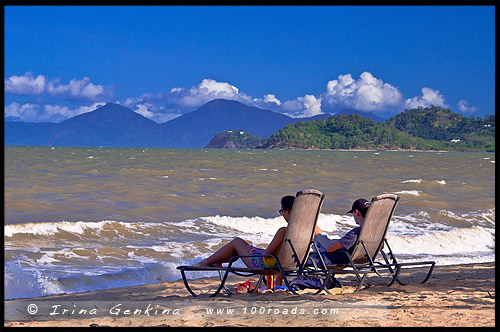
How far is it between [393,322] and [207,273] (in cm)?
390

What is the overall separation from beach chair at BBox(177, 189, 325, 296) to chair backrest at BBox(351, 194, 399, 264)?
0.56 m

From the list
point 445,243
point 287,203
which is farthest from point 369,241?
point 445,243

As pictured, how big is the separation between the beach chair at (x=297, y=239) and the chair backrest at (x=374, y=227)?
0.56 metres

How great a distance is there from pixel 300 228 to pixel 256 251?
624 millimetres

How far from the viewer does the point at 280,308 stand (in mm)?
5262

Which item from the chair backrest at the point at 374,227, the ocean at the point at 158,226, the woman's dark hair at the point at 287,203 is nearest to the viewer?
the woman's dark hair at the point at 287,203

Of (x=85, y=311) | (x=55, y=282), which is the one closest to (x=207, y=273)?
(x=55, y=282)

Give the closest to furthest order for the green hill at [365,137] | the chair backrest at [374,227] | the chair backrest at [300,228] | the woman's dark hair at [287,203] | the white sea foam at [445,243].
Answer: the chair backrest at [300,228] → the woman's dark hair at [287,203] → the chair backrest at [374,227] → the white sea foam at [445,243] → the green hill at [365,137]

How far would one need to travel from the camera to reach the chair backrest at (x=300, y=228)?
18.6 feet

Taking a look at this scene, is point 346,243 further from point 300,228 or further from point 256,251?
point 256,251

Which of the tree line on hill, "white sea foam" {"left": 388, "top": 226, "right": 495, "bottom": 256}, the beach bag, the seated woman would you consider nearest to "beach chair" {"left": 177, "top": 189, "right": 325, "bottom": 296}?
the seated woman

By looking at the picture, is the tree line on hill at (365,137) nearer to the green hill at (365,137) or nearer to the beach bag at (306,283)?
the green hill at (365,137)

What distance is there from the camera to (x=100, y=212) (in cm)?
1510

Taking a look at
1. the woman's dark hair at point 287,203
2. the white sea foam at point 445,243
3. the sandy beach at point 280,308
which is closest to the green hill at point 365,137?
the white sea foam at point 445,243
